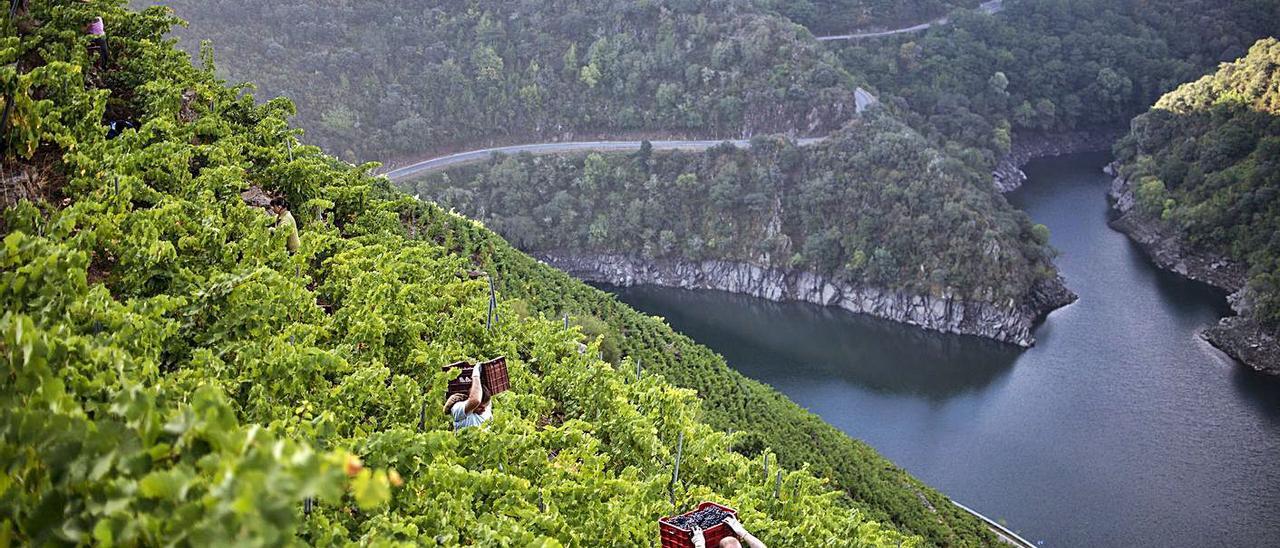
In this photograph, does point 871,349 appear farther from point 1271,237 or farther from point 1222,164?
point 1222,164

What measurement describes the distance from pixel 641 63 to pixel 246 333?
46.1 meters

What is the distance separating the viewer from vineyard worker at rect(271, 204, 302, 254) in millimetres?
10376

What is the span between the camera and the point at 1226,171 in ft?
141

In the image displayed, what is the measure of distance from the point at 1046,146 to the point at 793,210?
72.3 ft

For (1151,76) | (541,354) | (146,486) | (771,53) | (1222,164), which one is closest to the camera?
(146,486)

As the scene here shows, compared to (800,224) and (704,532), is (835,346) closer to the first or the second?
(800,224)

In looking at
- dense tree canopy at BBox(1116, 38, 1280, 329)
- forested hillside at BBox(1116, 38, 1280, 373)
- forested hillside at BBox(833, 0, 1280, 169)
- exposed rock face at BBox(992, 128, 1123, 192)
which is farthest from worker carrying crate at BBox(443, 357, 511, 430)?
exposed rock face at BBox(992, 128, 1123, 192)

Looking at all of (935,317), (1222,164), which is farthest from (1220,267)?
(935,317)

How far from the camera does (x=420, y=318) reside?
10.3 metres

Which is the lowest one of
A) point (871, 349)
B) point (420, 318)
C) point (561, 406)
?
point (871, 349)

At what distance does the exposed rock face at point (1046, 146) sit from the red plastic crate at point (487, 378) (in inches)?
1892

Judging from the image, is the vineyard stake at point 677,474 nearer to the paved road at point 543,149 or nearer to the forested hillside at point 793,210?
the forested hillside at point 793,210

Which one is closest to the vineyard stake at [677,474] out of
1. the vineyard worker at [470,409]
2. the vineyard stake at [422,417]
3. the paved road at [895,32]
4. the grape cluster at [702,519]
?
the grape cluster at [702,519]

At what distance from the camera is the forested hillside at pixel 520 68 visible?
159 ft
